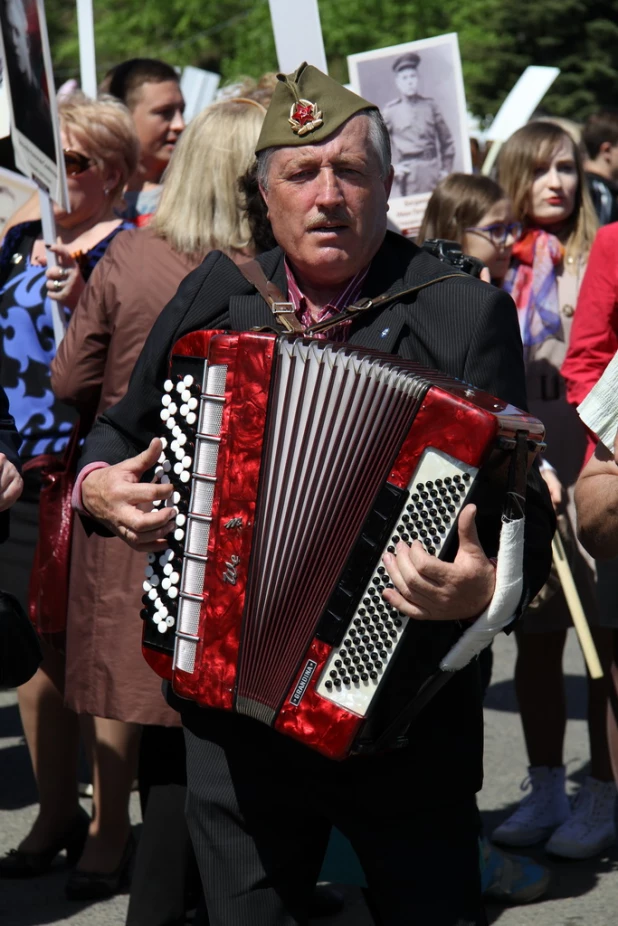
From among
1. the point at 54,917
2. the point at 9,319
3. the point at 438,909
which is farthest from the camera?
the point at 9,319

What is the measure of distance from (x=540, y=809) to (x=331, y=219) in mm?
2631

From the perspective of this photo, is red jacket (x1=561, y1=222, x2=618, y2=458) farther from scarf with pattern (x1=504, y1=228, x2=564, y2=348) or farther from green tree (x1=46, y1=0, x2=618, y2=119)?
green tree (x1=46, y1=0, x2=618, y2=119)

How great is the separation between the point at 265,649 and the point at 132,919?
54.9 inches

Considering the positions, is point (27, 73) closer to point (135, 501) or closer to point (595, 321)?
point (595, 321)

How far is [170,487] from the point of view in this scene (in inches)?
95.3

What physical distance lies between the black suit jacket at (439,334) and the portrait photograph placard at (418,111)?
3087 millimetres

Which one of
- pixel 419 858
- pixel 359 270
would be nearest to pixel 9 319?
pixel 359 270

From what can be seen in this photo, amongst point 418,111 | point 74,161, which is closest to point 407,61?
point 418,111

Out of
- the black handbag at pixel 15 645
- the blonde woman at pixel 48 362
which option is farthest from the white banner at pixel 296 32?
the black handbag at pixel 15 645

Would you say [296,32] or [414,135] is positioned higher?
[296,32]

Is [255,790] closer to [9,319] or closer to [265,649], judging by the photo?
[265,649]

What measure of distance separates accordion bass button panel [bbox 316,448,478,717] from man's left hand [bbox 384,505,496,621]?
22 mm

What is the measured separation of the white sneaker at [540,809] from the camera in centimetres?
440

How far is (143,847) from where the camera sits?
342 centimetres
